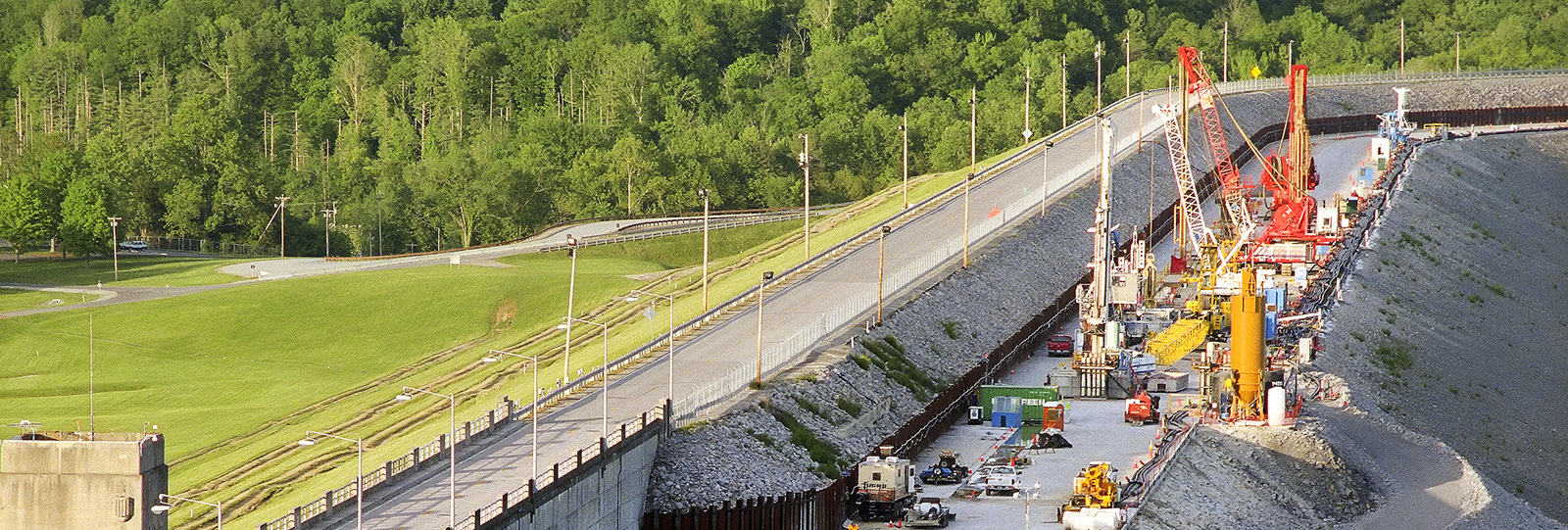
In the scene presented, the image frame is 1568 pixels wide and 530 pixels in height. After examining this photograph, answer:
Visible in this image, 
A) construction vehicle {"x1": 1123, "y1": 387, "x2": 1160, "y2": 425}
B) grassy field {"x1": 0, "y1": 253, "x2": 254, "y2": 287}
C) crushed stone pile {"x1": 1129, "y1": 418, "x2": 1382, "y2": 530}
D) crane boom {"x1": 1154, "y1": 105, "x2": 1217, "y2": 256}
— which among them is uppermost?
crane boom {"x1": 1154, "y1": 105, "x2": 1217, "y2": 256}

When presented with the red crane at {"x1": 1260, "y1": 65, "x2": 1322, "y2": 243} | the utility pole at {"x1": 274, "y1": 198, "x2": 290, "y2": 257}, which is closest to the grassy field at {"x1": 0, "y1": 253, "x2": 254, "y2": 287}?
the utility pole at {"x1": 274, "y1": 198, "x2": 290, "y2": 257}

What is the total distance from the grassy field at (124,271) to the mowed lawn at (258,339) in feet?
34.7

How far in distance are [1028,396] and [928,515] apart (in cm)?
Result: 1908

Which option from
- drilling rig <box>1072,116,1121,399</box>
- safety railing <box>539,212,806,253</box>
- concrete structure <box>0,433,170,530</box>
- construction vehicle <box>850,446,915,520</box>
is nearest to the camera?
concrete structure <box>0,433,170,530</box>

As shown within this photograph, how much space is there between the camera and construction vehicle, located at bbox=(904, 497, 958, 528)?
68.2 m

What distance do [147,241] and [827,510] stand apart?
11633cm

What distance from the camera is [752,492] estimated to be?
230 ft

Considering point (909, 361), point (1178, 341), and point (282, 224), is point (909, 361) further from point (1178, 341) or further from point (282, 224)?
point (282, 224)

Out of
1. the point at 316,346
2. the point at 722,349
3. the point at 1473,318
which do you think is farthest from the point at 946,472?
the point at 316,346

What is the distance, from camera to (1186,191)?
5138 inches

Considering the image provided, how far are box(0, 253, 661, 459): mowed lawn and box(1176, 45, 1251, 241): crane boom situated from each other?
118 feet

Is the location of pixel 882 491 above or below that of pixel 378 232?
below

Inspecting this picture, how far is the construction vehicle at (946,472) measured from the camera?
7481 cm

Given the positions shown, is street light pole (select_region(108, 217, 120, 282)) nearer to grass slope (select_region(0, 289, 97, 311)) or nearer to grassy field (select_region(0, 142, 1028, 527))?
grassy field (select_region(0, 142, 1028, 527))
